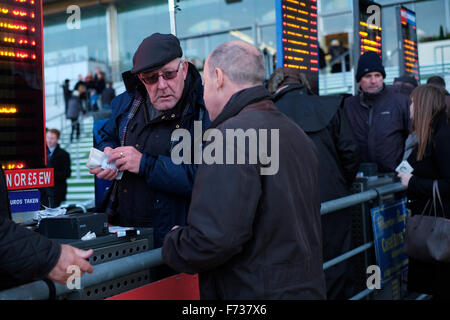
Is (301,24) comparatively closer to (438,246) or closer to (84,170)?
(438,246)

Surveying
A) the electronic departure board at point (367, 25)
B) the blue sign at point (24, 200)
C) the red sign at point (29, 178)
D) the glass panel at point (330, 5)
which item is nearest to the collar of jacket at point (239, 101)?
the blue sign at point (24, 200)

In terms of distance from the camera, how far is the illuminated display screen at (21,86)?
288cm

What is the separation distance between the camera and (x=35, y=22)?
10.0 feet

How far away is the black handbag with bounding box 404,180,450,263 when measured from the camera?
11.7 ft

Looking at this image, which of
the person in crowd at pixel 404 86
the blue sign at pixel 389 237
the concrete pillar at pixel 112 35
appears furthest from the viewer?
the concrete pillar at pixel 112 35

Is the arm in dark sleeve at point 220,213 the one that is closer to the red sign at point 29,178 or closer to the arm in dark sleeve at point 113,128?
the arm in dark sleeve at point 113,128

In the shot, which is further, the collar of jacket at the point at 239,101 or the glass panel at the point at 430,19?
the glass panel at the point at 430,19

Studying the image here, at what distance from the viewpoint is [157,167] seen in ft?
7.92

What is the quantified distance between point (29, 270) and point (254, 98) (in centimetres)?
99

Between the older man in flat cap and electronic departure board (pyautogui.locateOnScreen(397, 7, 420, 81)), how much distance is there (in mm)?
8057

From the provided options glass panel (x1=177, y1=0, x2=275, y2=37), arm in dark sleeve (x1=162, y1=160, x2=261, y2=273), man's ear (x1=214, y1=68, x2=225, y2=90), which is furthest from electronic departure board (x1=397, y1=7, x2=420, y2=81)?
glass panel (x1=177, y1=0, x2=275, y2=37)

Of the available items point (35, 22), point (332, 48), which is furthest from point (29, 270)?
point (332, 48)

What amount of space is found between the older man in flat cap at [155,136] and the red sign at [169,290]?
0.31 m
